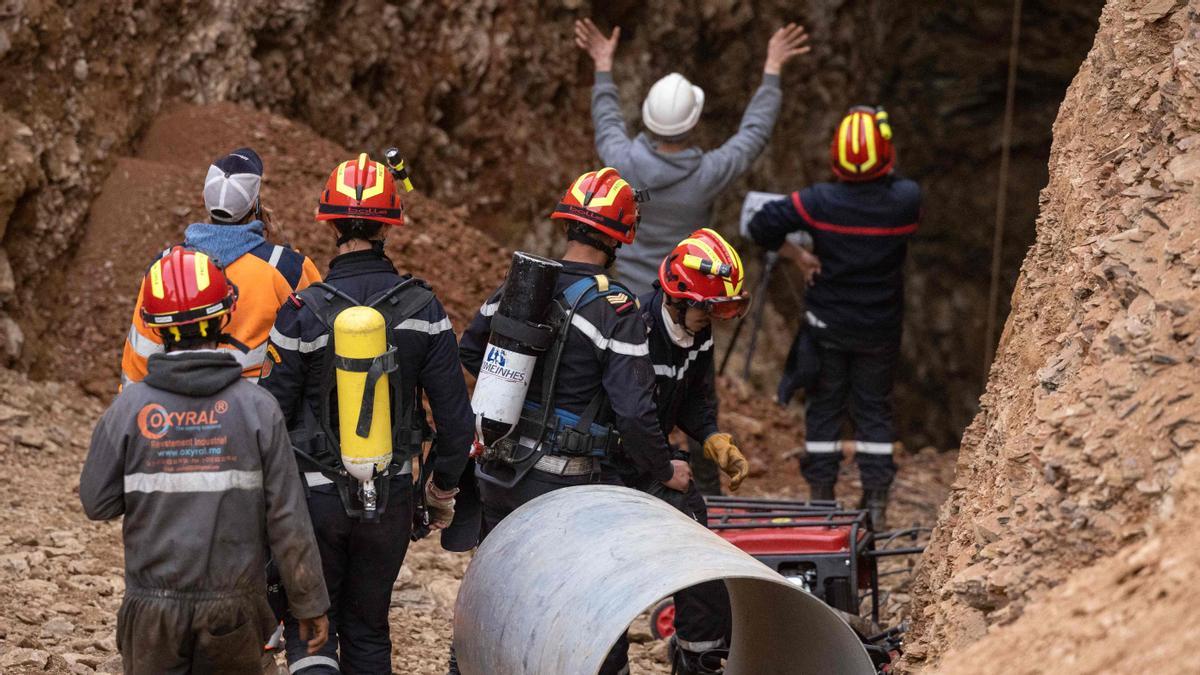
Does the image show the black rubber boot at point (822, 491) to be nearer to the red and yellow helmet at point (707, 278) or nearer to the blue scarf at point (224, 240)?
the red and yellow helmet at point (707, 278)

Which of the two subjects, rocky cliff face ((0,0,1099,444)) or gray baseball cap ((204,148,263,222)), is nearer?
gray baseball cap ((204,148,263,222))

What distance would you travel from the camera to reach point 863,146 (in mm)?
7219

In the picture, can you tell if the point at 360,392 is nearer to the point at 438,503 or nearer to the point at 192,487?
the point at 192,487

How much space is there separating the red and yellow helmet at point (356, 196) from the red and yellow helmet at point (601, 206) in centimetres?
64

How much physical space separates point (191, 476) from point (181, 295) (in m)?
0.51

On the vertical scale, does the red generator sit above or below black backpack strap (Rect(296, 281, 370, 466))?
below

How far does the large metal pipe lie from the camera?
389 cm

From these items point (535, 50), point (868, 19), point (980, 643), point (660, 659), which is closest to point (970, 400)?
point (868, 19)

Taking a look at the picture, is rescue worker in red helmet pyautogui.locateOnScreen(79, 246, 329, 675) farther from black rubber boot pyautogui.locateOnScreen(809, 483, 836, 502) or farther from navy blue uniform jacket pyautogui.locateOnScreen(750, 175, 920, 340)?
black rubber boot pyautogui.locateOnScreen(809, 483, 836, 502)

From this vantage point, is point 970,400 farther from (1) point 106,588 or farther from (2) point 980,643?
(2) point 980,643

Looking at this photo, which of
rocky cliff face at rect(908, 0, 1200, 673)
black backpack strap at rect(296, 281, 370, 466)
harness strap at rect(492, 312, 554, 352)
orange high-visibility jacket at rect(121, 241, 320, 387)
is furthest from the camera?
orange high-visibility jacket at rect(121, 241, 320, 387)

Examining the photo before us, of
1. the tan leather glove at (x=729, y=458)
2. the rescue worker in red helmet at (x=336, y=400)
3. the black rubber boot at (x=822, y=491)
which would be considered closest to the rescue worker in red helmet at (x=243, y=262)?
the rescue worker in red helmet at (x=336, y=400)

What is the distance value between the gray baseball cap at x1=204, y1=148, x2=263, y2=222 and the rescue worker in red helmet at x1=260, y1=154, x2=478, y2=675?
0.52 m

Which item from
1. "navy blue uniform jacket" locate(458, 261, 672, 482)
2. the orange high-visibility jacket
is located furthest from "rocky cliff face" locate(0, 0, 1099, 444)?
"navy blue uniform jacket" locate(458, 261, 672, 482)
